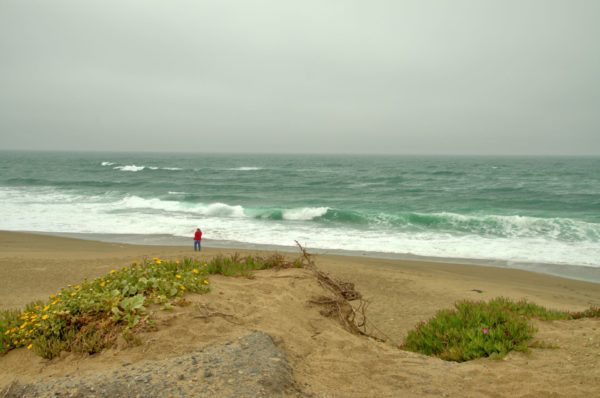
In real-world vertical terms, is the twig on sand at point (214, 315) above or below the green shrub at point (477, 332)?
above

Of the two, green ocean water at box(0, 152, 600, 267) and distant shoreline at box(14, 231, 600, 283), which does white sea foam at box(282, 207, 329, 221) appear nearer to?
green ocean water at box(0, 152, 600, 267)

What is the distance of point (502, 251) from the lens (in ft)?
55.6

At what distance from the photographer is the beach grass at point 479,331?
4688 mm

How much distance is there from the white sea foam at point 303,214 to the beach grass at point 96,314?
20231mm

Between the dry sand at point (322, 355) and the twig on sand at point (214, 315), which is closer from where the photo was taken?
the dry sand at point (322, 355)

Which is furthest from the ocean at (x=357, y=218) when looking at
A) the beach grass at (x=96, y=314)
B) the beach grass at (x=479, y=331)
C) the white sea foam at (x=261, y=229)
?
the beach grass at (x=96, y=314)

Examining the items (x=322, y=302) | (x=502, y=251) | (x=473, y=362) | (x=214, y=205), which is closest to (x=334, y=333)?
(x=322, y=302)

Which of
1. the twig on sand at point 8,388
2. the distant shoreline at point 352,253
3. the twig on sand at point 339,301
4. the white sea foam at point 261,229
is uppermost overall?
the twig on sand at point 8,388

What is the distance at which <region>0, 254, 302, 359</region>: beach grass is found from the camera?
3701 millimetres

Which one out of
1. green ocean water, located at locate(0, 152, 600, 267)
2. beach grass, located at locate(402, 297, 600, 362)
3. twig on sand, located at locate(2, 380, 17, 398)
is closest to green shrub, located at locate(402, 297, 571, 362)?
beach grass, located at locate(402, 297, 600, 362)

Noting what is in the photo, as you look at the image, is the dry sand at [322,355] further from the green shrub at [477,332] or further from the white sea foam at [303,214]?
the white sea foam at [303,214]

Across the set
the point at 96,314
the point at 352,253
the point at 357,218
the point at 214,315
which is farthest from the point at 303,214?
the point at 96,314

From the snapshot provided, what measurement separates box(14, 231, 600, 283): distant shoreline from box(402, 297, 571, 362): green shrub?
9362 mm

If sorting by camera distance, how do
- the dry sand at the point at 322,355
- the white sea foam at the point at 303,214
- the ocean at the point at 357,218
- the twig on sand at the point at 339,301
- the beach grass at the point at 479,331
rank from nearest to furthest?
the dry sand at the point at 322,355 → the beach grass at the point at 479,331 → the twig on sand at the point at 339,301 → the ocean at the point at 357,218 → the white sea foam at the point at 303,214
